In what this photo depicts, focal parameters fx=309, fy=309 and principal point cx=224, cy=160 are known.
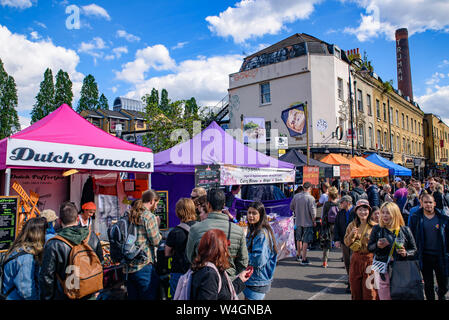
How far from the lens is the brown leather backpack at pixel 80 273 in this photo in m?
2.97

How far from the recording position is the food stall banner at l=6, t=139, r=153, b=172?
4684 millimetres

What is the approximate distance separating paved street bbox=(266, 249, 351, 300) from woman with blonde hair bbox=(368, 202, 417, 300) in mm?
1602

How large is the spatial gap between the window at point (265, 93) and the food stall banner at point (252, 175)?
16.1m

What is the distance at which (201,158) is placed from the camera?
27.8 feet

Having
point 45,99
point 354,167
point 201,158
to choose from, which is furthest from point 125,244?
point 45,99

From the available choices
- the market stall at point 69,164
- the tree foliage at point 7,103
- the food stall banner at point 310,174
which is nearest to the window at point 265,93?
the food stall banner at point 310,174

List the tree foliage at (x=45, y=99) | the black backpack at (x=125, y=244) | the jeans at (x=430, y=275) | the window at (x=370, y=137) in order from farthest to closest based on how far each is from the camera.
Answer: the tree foliage at (x=45, y=99) < the window at (x=370, y=137) < the jeans at (x=430, y=275) < the black backpack at (x=125, y=244)

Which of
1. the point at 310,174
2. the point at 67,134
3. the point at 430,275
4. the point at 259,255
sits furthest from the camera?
the point at 310,174

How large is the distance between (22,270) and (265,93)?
23427 mm

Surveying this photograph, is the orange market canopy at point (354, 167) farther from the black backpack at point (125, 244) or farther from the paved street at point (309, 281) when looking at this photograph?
the black backpack at point (125, 244)

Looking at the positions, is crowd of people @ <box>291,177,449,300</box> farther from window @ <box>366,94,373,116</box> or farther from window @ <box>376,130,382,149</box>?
window @ <box>376,130,382,149</box>

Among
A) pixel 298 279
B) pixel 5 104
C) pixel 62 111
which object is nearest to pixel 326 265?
pixel 298 279

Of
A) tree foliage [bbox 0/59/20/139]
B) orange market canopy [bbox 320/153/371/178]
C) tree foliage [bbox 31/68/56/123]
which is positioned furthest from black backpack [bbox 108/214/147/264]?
tree foliage [bbox 31/68/56/123]

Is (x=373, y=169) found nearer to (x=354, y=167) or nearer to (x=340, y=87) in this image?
(x=354, y=167)
